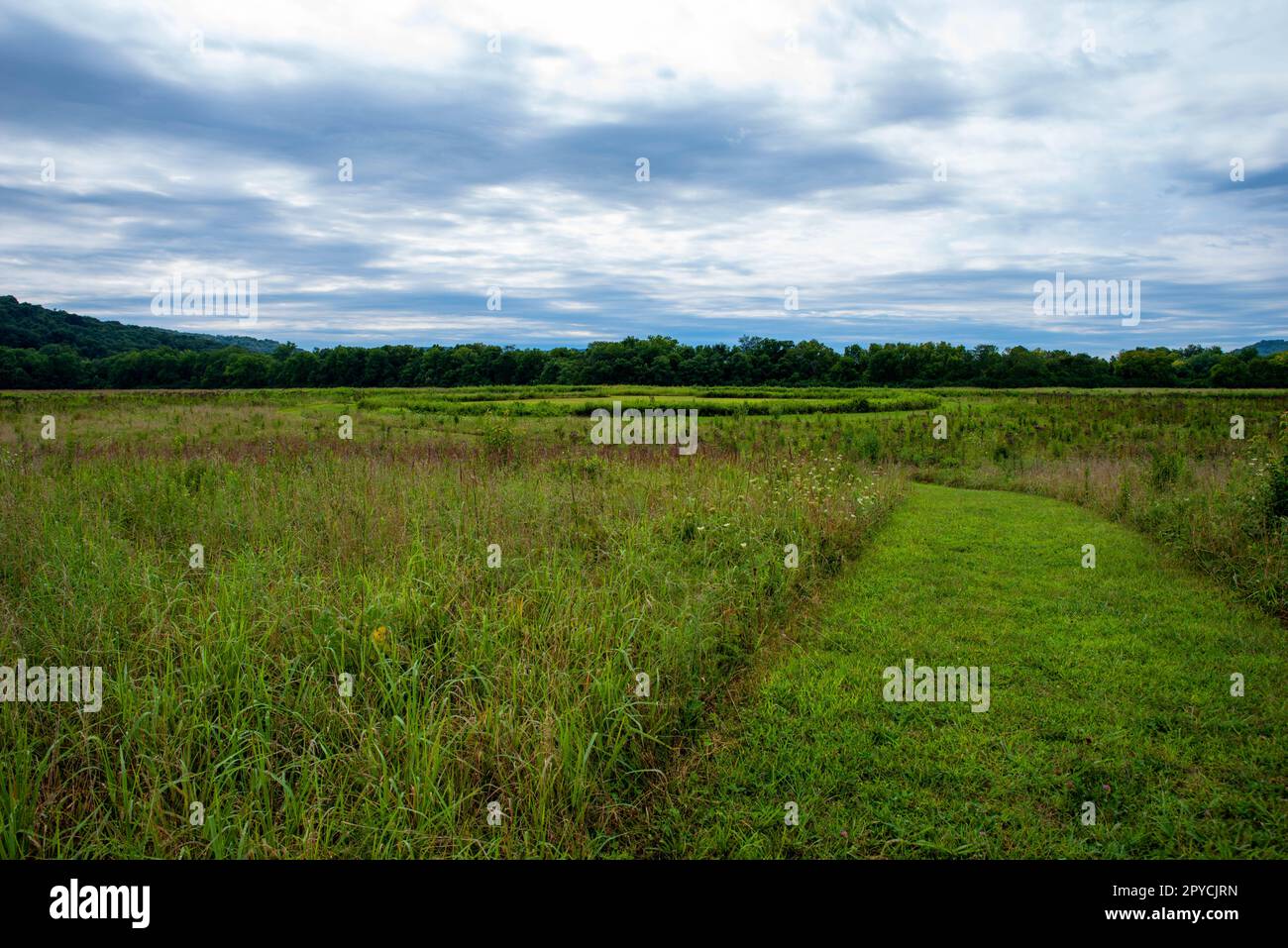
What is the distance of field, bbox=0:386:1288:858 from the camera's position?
3.50m

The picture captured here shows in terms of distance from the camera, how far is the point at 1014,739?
14.8 ft

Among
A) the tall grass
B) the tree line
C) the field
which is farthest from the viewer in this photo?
the tree line

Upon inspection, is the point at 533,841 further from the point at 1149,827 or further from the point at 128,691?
the point at 1149,827

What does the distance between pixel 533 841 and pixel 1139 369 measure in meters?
74.7

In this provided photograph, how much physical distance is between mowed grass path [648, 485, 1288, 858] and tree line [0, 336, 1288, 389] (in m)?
58.1

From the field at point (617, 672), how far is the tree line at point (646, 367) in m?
57.1

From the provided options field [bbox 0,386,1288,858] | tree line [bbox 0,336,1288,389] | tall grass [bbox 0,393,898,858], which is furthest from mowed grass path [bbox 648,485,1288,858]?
tree line [bbox 0,336,1288,389]

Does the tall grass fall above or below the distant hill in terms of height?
below

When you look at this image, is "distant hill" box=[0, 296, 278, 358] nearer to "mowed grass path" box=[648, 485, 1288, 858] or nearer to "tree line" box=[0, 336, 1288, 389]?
"tree line" box=[0, 336, 1288, 389]

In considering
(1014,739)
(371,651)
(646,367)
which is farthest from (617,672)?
(646,367)

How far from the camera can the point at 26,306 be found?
197ft

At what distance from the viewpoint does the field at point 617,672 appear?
350cm

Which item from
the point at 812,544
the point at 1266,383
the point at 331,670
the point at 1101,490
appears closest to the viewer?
the point at 331,670
